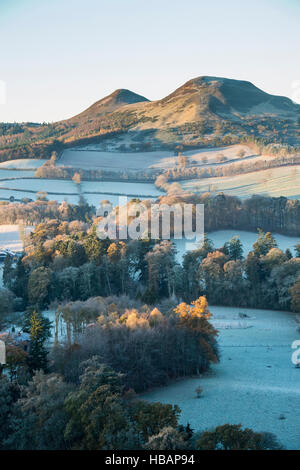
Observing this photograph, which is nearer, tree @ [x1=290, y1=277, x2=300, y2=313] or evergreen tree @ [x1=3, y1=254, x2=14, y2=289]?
tree @ [x1=290, y1=277, x2=300, y2=313]

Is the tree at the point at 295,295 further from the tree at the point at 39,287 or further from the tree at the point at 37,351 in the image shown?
the tree at the point at 37,351

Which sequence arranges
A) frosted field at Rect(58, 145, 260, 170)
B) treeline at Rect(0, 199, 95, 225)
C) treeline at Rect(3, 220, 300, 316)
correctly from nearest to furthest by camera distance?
treeline at Rect(3, 220, 300, 316), treeline at Rect(0, 199, 95, 225), frosted field at Rect(58, 145, 260, 170)

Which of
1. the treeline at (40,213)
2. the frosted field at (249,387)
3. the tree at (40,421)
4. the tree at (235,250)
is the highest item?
the treeline at (40,213)

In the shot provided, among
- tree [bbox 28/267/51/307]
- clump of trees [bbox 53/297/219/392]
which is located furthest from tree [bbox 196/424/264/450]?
tree [bbox 28/267/51/307]

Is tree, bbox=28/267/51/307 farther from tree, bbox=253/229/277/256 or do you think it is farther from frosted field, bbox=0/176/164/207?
frosted field, bbox=0/176/164/207

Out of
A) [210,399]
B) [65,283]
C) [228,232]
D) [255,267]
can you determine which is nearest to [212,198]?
[228,232]

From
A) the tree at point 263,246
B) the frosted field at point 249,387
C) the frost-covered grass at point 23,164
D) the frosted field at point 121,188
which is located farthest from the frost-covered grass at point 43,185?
the frosted field at point 249,387
